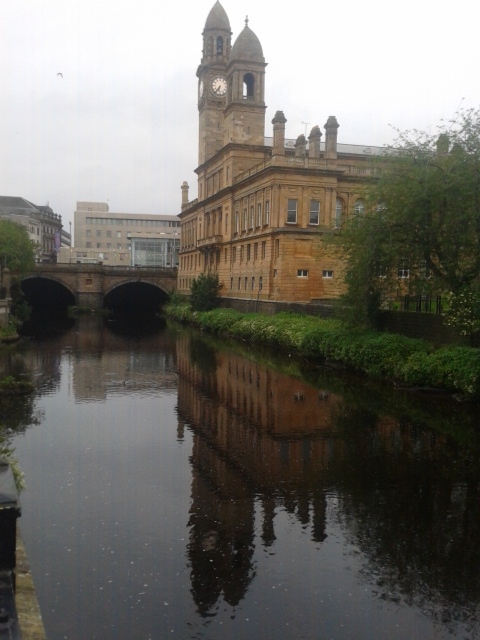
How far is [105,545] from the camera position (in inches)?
406

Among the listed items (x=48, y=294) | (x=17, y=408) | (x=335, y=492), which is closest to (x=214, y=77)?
(x=48, y=294)

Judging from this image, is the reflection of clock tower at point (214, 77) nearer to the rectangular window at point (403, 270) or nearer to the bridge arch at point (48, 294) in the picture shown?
the bridge arch at point (48, 294)

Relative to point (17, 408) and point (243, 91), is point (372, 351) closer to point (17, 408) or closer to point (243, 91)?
point (17, 408)

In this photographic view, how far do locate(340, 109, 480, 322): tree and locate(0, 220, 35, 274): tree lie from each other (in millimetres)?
32526

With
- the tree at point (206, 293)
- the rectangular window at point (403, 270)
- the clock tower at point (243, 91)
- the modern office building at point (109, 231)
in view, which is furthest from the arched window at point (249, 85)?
the modern office building at point (109, 231)

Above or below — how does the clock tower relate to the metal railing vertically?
above

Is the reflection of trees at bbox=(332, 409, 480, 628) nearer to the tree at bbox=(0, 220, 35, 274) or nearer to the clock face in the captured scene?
the tree at bbox=(0, 220, 35, 274)

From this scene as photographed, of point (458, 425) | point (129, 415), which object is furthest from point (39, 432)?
point (458, 425)

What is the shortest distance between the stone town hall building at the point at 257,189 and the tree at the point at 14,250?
18.1 m

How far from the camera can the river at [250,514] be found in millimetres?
8367

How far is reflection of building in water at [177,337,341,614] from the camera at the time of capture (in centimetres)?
985

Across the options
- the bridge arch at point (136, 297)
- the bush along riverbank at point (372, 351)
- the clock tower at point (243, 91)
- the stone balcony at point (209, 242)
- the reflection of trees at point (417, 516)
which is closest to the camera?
the reflection of trees at point (417, 516)

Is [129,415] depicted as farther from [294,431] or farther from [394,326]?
[394,326]

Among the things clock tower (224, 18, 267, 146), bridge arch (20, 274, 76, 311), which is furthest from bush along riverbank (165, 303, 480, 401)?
bridge arch (20, 274, 76, 311)
